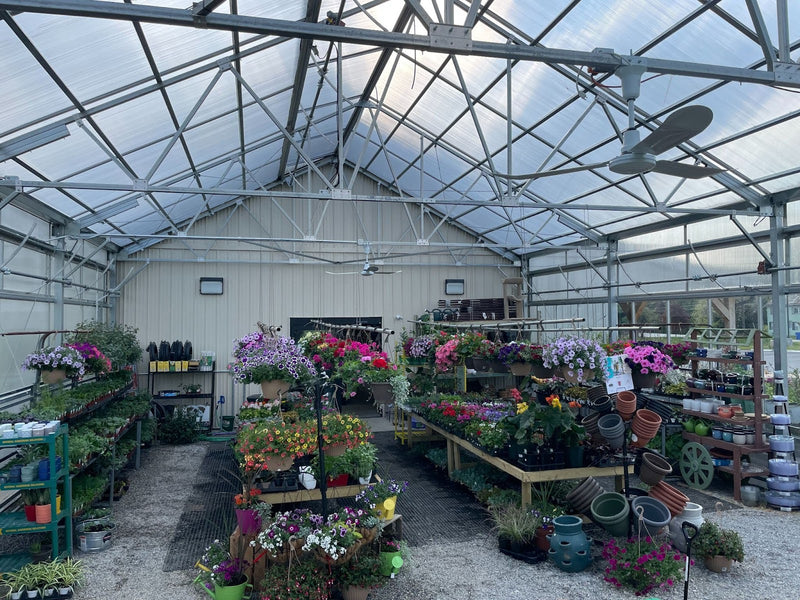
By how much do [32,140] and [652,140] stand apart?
18.2 ft

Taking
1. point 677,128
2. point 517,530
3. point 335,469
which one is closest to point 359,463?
point 335,469

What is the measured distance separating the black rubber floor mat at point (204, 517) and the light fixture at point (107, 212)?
4.11 meters

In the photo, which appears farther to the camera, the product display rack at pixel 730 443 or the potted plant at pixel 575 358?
the product display rack at pixel 730 443

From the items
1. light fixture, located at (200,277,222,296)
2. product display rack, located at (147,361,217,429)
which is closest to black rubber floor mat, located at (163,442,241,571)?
product display rack, located at (147,361,217,429)

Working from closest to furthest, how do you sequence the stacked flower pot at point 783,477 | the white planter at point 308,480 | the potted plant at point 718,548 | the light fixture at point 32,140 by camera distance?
1. the potted plant at point 718,548
2. the white planter at point 308,480
3. the light fixture at point 32,140
4. the stacked flower pot at point 783,477

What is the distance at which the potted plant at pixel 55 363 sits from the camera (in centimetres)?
579

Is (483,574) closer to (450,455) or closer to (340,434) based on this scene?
(340,434)

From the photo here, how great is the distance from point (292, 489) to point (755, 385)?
5608 millimetres

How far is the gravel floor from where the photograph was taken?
4438mm

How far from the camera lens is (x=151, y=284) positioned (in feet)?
40.0

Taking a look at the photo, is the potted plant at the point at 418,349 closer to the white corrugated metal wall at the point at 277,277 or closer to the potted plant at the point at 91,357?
the white corrugated metal wall at the point at 277,277

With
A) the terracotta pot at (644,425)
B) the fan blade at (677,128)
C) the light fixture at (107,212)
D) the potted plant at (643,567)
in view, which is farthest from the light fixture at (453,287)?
the fan blade at (677,128)

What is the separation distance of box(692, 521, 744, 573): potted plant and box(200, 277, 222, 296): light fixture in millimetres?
10229

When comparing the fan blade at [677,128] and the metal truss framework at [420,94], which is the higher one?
the metal truss framework at [420,94]
